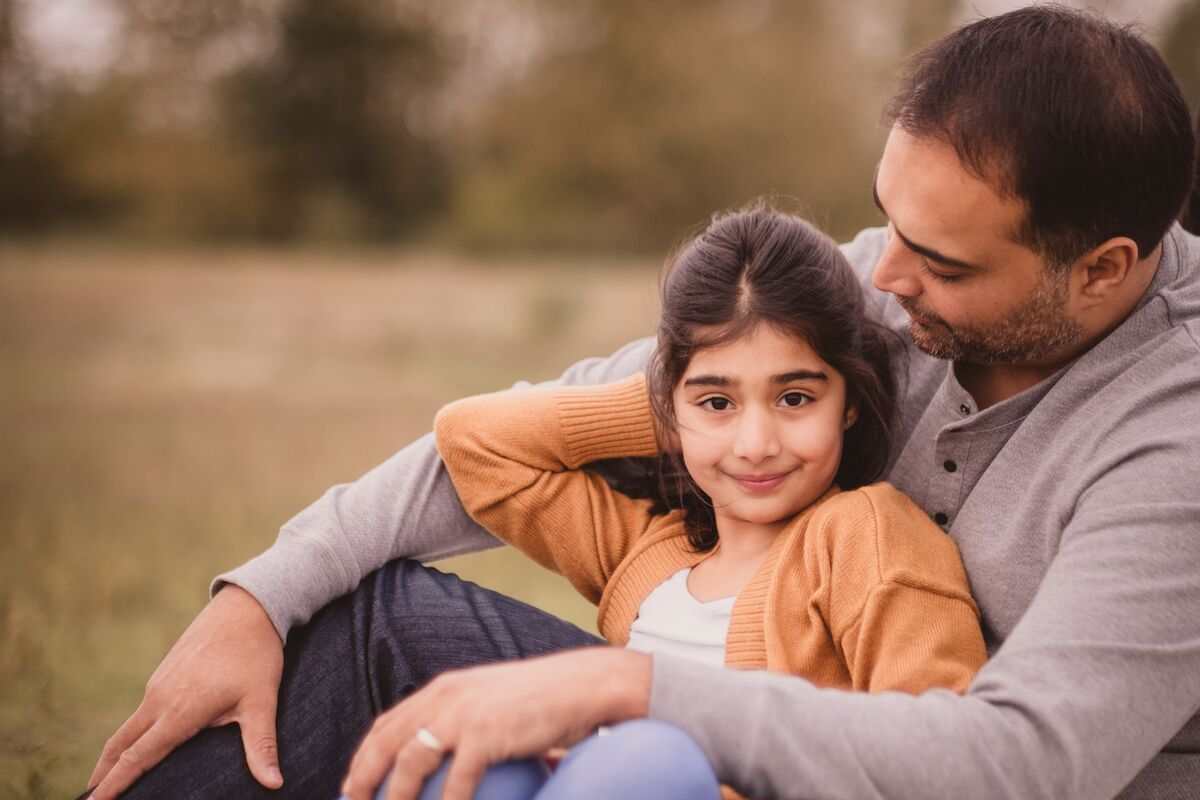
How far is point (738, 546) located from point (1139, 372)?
28.9 inches

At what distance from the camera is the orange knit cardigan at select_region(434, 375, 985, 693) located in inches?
65.7

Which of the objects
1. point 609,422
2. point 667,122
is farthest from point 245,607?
point 667,122

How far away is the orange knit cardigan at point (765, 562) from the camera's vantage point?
5.47 ft

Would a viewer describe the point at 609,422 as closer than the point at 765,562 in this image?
No

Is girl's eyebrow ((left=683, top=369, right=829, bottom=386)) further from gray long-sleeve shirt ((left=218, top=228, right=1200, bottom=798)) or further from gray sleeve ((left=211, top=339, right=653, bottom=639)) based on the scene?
gray sleeve ((left=211, top=339, right=653, bottom=639))

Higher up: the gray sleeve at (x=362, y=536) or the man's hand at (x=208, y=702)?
the gray sleeve at (x=362, y=536)

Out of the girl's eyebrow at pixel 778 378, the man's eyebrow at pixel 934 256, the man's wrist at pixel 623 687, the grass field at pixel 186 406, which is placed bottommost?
the grass field at pixel 186 406

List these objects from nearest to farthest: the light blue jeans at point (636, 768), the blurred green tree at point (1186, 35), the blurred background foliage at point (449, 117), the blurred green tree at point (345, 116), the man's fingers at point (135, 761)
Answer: the light blue jeans at point (636, 768) → the man's fingers at point (135, 761) → the blurred background foliage at point (449, 117) → the blurred green tree at point (345, 116) → the blurred green tree at point (1186, 35)

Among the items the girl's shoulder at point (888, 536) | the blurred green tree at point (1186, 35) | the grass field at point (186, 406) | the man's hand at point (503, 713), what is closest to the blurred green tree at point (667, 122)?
the grass field at point (186, 406)

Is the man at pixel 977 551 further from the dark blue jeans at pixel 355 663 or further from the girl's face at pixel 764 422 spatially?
the girl's face at pixel 764 422

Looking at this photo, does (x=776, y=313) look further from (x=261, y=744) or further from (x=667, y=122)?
(x=667, y=122)

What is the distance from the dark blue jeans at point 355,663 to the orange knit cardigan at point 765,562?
159mm

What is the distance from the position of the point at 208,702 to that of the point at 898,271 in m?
1.28

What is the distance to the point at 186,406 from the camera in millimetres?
7980
